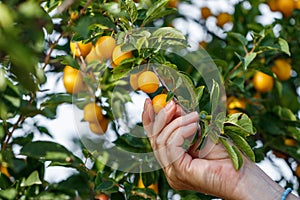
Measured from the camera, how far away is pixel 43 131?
75.9 inches

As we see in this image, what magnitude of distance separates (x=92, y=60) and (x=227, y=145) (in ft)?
1.36

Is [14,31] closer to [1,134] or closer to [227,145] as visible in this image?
[227,145]

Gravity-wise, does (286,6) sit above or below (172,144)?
below

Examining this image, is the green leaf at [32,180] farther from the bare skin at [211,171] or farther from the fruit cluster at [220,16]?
the fruit cluster at [220,16]

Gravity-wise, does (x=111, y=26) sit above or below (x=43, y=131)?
above

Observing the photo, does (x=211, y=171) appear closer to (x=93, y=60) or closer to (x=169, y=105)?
(x=169, y=105)

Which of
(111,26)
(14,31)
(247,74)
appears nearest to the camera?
(14,31)

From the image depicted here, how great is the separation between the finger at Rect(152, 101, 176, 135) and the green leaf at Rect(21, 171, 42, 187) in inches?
20.9

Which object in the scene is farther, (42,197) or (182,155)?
(42,197)

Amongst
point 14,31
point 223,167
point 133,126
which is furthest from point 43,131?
point 14,31

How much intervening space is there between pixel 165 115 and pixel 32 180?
0.58 meters

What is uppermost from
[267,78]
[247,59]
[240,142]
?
[240,142]

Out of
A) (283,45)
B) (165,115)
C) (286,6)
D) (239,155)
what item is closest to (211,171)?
(239,155)

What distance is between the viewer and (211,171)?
4.30 ft
